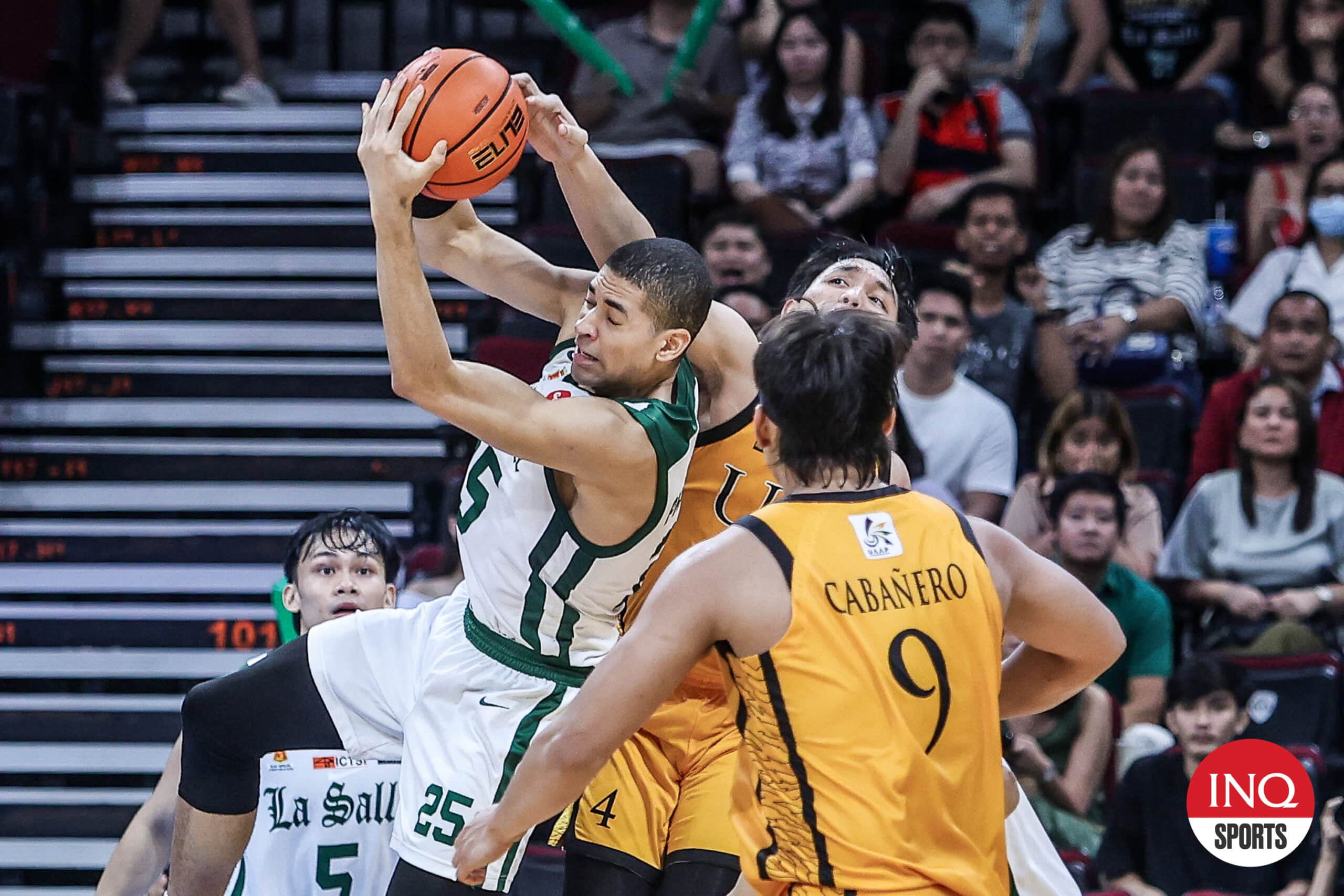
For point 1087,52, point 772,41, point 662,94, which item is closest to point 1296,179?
point 1087,52

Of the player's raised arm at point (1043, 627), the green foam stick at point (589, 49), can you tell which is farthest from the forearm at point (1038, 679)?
the green foam stick at point (589, 49)

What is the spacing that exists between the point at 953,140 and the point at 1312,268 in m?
1.64

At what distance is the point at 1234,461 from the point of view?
623 centimetres

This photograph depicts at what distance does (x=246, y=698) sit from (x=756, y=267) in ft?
12.0

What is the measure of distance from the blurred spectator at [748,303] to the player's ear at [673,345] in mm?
2724

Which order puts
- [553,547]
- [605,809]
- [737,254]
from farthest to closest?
[737,254] < [605,809] < [553,547]

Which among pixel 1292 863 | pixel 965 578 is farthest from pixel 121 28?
pixel 965 578

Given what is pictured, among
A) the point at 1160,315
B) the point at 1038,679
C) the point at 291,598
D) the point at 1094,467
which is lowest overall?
the point at 1094,467

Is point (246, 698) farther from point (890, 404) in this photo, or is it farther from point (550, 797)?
point (890, 404)

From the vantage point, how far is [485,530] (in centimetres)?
329

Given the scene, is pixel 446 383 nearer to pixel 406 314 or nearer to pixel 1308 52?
pixel 406 314

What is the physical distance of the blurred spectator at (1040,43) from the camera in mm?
8453

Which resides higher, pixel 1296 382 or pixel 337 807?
pixel 1296 382

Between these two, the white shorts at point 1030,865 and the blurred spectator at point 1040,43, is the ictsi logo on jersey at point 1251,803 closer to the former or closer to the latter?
the white shorts at point 1030,865
